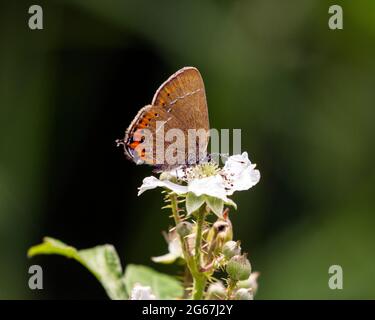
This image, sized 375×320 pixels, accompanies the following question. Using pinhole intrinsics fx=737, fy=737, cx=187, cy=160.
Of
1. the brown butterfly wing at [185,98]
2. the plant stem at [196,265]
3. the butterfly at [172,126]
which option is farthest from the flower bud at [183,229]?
the brown butterfly wing at [185,98]

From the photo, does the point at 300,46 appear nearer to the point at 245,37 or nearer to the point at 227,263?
the point at 245,37

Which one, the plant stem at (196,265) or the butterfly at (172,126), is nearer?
the plant stem at (196,265)

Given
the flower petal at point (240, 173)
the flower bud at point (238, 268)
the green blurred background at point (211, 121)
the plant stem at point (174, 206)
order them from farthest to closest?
the green blurred background at point (211, 121) < the flower petal at point (240, 173) < the plant stem at point (174, 206) < the flower bud at point (238, 268)

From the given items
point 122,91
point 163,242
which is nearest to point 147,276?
point 163,242

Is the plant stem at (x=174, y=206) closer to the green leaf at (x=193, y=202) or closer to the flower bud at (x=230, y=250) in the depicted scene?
the green leaf at (x=193, y=202)

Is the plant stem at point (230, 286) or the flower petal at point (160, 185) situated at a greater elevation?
the flower petal at point (160, 185)
